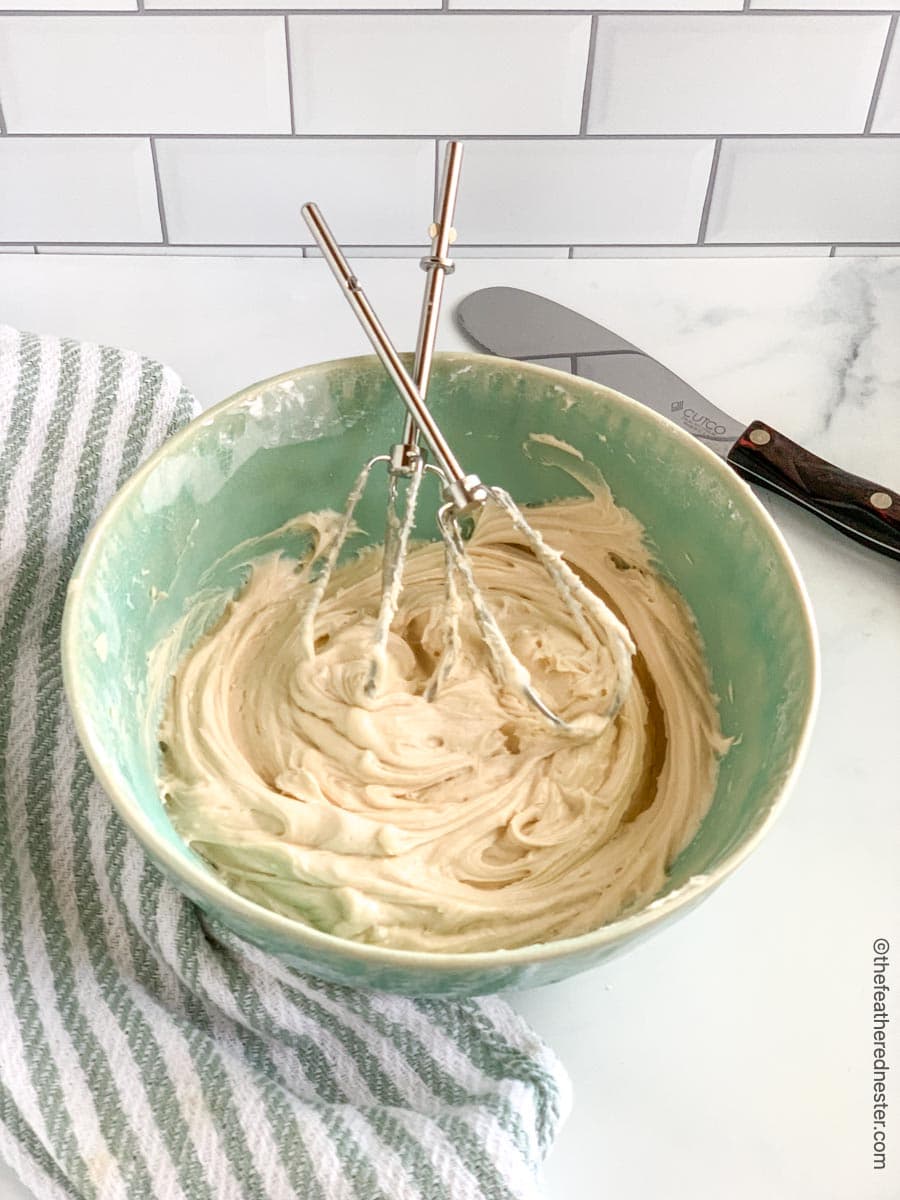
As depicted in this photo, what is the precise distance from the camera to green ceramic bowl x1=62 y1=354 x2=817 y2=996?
1.63 ft

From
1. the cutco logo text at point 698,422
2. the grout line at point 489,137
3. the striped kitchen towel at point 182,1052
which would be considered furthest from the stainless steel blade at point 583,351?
the striped kitchen towel at point 182,1052

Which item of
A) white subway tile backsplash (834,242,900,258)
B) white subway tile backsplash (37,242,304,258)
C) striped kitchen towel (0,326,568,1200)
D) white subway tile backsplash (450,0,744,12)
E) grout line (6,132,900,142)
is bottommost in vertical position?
striped kitchen towel (0,326,568,1200)

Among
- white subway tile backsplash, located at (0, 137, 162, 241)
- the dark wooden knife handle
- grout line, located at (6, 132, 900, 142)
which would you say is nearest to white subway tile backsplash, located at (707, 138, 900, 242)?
grout line, located at (6, 132, 900, 142)

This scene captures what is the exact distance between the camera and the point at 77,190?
88 centimetres

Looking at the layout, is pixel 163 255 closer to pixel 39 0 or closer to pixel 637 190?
pixel 39 0

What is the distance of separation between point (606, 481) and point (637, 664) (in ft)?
0.37

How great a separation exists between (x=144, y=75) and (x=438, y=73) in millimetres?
205

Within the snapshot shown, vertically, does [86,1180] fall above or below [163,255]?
below

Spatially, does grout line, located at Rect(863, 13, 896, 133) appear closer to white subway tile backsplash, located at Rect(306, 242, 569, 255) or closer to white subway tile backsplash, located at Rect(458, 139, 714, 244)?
white subway tile backsplash, located at Rect(458, 139, 714, 244)

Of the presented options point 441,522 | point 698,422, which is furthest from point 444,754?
point 698,422

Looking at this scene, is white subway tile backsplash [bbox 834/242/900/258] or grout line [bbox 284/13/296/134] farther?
white subway tile backsplash [bbox 834/242/900/258]

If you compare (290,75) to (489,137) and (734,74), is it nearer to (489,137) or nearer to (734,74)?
(489,137)

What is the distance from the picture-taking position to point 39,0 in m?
0.77

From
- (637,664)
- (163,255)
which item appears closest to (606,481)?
(637,664)
